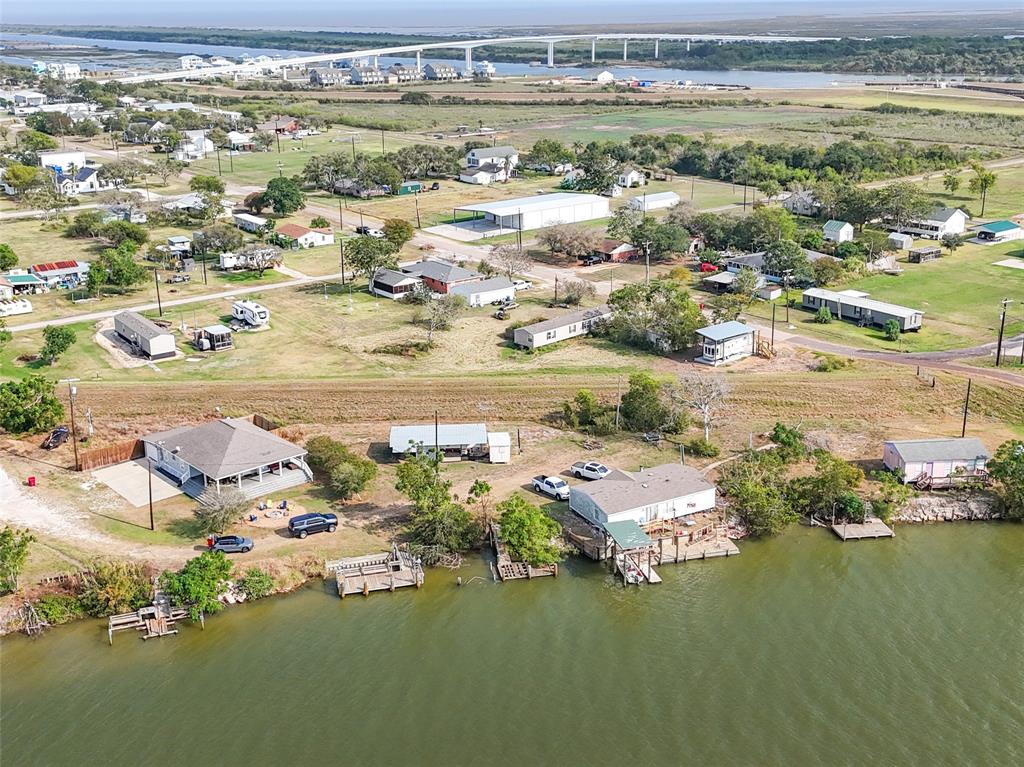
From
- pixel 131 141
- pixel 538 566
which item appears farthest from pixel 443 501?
pixel 131 141

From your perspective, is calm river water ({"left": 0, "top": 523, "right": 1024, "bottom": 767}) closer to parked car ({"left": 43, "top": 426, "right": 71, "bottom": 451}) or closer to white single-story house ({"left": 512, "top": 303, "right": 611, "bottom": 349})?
parked car ({"left": 43, "top": 426, "right": 71, "bottom": 451})

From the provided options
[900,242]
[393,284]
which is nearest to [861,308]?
[900,242]

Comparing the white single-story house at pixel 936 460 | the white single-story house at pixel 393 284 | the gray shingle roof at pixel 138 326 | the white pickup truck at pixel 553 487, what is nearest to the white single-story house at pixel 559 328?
the white single-story house at pixel 393 284

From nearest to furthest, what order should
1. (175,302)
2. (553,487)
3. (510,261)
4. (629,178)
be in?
(553,487), (175,302), (510,261), (629,178)

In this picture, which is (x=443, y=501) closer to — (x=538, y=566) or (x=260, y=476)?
(x=538, y=566)

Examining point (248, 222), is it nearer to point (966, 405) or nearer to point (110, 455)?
point (110, 455)

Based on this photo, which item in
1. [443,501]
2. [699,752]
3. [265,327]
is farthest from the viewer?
[265,327]

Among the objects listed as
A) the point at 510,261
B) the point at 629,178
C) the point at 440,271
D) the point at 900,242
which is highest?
the point at 629,178
